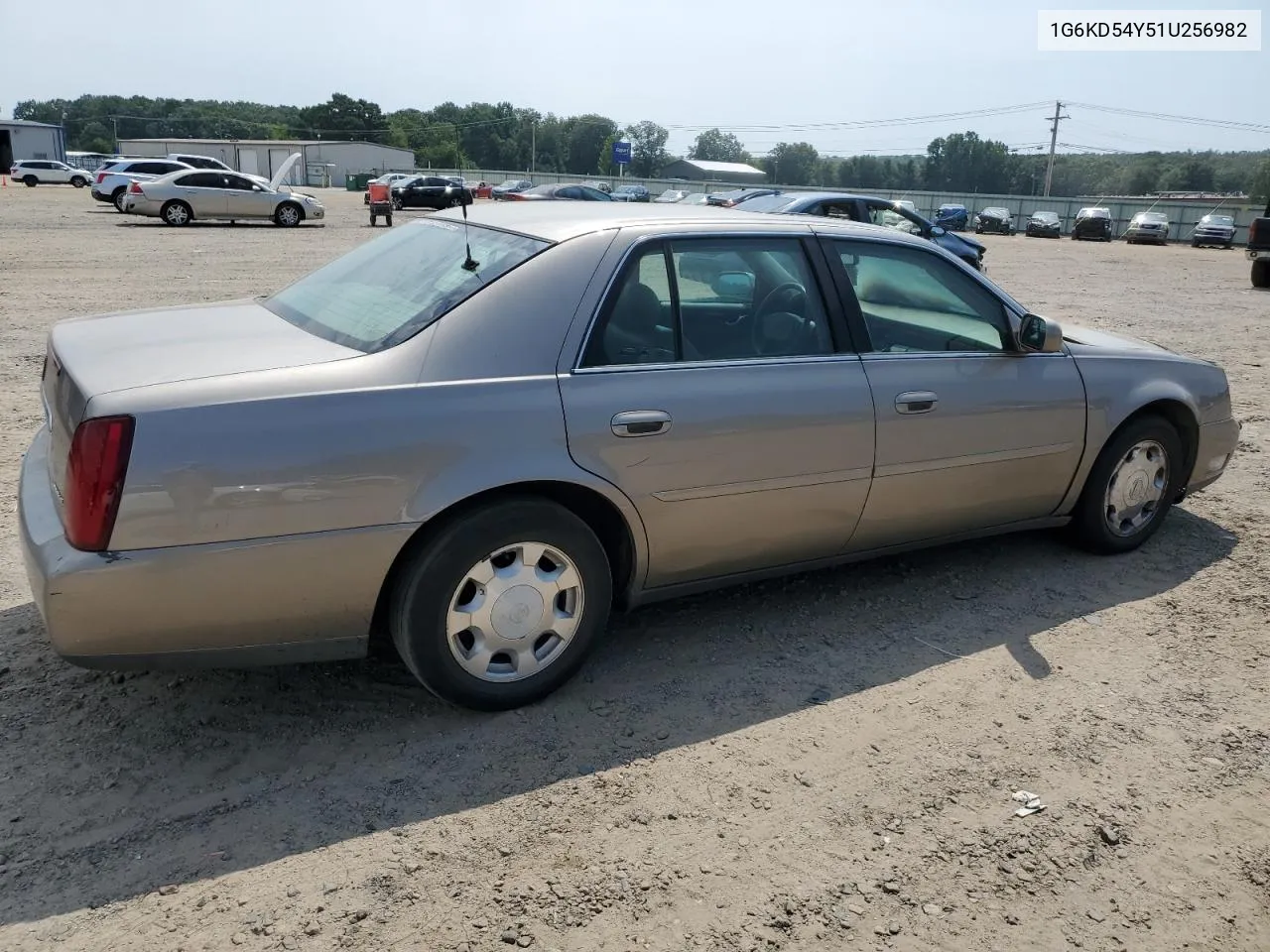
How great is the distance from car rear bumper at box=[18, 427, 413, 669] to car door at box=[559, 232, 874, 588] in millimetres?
828

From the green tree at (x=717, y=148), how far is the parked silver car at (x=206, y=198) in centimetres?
13850

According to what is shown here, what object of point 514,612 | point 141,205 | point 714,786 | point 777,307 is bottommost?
point 714,786

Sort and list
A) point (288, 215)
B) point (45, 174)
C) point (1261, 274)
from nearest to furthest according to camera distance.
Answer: point (1261, 274), point (288, 215), point (45, 174)

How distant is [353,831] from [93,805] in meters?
0.73

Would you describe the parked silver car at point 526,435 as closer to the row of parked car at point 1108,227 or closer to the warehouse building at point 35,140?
the row of parked car at point 1108,227

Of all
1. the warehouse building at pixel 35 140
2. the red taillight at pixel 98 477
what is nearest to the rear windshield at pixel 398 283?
→ the red taillight at pixel 98 477

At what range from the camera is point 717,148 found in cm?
16050

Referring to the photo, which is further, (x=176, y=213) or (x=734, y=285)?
(x=176, y=213)

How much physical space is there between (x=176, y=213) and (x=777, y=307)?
2623 cm

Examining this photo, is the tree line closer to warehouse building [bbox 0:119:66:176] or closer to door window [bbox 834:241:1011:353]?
warehouse building [bbox 0:119:66:176]

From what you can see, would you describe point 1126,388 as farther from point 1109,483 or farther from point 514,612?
point 514,612

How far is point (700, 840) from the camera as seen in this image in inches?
111

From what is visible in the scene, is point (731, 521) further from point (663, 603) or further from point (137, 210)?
point (137, 210)

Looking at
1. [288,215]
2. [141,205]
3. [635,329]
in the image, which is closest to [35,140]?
[288,215]
